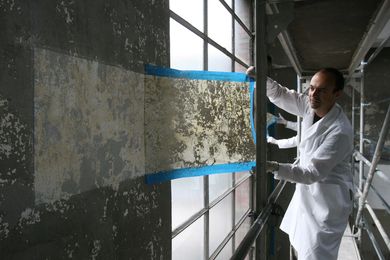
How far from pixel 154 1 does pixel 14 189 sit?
77 centimetres

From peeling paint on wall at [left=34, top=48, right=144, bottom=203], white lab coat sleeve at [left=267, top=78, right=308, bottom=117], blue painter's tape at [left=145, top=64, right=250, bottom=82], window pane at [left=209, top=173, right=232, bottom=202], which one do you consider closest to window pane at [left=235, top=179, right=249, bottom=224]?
window pane at [left=209, top=173, right=232, bottom=202]

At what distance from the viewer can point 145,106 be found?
1.01 metres

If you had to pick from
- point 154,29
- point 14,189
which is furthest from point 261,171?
point 14,189

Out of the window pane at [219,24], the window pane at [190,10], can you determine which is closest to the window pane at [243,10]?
the window pane at [219,24]

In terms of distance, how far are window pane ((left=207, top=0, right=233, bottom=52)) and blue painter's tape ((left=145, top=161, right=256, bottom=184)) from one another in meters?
1.20

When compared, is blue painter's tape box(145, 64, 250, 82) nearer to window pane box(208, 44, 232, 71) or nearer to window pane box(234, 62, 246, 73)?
window pane box(208, 44, 232, 71)

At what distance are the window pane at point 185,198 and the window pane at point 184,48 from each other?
682 mm

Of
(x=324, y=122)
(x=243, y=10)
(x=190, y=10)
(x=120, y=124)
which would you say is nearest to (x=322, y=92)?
(x=324, y=122)

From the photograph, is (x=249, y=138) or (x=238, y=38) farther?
(x=238, y=38)

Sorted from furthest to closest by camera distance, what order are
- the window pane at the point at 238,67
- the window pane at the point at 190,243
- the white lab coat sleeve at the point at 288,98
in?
the window pane at the point at 238,67
the white lab coat sleeve at the point at 288,98
the window pane at the point at 190,243

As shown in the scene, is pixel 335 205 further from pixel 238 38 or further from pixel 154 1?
pixel 238 38

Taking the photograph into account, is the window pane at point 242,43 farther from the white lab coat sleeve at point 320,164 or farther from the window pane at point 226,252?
the window pane at point 226,252

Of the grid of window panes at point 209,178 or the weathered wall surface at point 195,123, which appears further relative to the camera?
the grid of window panes at point 209,178

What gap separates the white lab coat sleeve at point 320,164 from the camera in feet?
5.50
